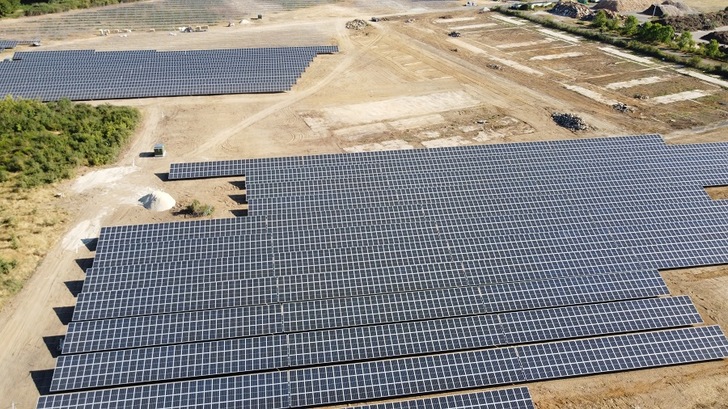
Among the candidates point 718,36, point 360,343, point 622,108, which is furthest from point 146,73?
point 718,36

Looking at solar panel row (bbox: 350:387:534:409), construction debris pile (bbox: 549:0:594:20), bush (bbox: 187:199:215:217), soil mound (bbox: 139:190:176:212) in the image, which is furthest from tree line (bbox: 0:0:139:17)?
solar panel row (bbox: 350:387:534:409)

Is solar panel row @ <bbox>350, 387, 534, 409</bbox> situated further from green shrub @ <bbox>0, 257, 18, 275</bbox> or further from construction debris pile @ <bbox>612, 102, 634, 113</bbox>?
construction debris pile @ <bbox>612, 102, 634, 113</bbox>

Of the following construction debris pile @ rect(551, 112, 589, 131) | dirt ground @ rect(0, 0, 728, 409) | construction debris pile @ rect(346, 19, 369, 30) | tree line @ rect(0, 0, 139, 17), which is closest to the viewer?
dirt ground @ rect(0, 0, 728, 409)

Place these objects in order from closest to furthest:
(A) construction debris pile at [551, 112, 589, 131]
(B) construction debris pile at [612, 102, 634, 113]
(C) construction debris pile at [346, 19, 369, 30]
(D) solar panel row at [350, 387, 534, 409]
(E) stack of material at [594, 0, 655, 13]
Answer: (D) solar panel row at [350, 387, 534, 409] < (A) construction debris pile at [551, 112, 589, 131] < (B) construction debris pile at [612, 102, 634, 113] < (C) construction debris pile at [346, 19, 369, 30] < (E) stack of material at [594, 0, 655, 13]

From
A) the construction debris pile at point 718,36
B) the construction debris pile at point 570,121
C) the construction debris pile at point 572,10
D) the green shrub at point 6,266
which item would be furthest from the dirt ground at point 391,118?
the construction debris pile at point 718,36

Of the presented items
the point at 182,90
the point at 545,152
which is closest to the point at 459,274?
the point at 545,152

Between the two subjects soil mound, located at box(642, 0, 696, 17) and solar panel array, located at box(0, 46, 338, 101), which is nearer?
solar panel array, located at box(0, 46, 338, 101)

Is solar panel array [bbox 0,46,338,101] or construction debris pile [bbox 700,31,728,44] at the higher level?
construction debris pile [bbox 700,31,728,44]

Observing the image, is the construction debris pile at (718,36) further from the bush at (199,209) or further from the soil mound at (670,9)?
the bush at (199,209)
